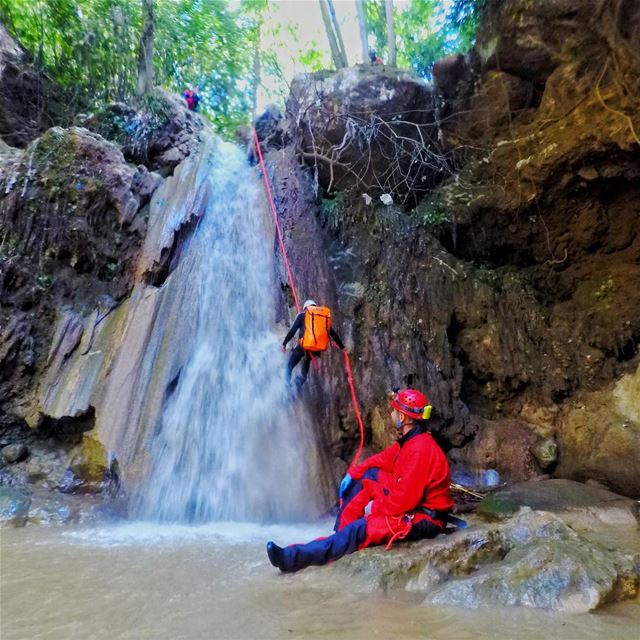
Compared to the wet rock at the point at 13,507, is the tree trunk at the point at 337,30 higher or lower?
higher

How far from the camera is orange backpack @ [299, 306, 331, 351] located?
6125 millimetres

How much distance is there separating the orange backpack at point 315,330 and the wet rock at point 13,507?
353 centimetres

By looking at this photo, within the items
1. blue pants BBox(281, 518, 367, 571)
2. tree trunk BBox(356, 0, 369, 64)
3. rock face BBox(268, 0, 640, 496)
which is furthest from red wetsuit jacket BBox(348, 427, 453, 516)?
tree trunk BBox(356, 0, 369, 64)

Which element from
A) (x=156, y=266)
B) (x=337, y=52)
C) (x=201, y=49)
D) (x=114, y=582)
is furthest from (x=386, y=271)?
(x=201, y=49)

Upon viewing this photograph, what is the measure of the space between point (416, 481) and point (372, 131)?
6948 mm

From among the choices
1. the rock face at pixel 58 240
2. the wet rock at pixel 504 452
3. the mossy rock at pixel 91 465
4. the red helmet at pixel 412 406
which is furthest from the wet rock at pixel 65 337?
the wet rock at pixel 504 452

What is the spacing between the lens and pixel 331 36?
10.5 metres

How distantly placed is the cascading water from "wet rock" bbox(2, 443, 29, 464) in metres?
2.06

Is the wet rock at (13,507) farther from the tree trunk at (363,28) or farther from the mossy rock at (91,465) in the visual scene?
the tree trunk at (363,28)

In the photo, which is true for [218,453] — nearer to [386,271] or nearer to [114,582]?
[114,582]

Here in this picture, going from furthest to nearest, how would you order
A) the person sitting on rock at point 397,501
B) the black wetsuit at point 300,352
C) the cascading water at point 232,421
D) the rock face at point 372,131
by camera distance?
the rock face at point 372,131
the black wetsuit at point 300,352
the cascading water at point 232,421
the person sitting on rock at point 397,501

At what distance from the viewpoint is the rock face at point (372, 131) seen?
891 centimetres

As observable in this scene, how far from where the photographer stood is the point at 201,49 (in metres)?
17.2

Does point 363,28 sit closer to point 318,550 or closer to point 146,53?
point 146,53
